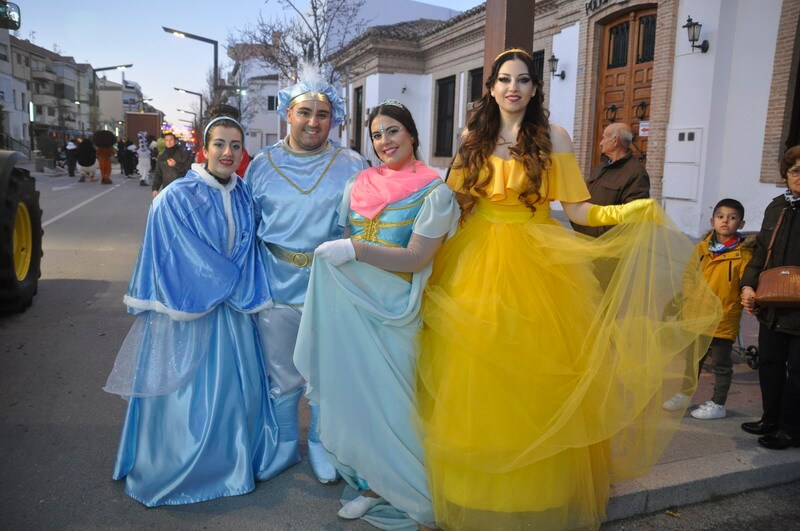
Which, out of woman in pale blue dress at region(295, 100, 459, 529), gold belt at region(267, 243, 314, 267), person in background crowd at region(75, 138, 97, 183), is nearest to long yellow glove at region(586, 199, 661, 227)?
woman in pale blue dress at region(295, 100, 459, 529)

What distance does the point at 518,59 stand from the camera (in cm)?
300

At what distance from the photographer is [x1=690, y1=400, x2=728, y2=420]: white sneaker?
4.05 metres

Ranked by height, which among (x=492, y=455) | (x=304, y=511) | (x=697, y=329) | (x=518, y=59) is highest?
(x=518, y=59)

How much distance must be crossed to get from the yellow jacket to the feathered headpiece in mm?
2505

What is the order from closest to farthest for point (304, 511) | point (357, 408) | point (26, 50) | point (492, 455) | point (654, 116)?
point (492, 455) < point (357, 408) < point (304, 511) < point (654, 116) < point (26, 50)

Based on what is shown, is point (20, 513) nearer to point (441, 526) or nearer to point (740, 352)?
point (441, 526)

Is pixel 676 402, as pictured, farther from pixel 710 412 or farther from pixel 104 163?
pixel 104 163

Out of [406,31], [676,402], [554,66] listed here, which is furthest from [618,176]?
[406,31]

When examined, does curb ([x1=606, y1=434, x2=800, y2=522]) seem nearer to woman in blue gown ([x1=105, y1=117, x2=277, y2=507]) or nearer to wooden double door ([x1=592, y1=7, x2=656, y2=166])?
woman in blue gown ([x1=105, y1=117, x2=277, y2=507])

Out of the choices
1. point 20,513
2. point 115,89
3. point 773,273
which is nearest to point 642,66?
point 773,273

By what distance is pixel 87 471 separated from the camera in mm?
3270

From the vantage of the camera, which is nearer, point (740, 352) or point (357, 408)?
point (357, 408)

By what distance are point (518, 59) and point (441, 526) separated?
2161 mm

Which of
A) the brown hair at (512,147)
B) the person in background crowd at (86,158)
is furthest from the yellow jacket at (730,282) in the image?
the person in background crowd at (86,158)
